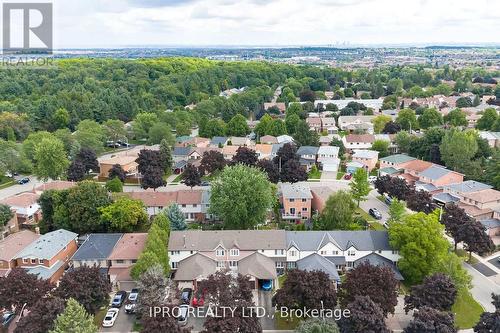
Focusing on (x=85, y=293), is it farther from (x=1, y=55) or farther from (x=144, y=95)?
(x=1, y=55)

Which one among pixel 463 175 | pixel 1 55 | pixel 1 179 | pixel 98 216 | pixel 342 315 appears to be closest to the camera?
pixel 342 315

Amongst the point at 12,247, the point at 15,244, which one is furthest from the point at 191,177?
the point at 12,247

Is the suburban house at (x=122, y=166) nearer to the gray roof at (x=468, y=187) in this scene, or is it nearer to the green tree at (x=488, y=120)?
the gray roof at (x=468, y=187)

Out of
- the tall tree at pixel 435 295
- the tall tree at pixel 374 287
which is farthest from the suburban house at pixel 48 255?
the tall tree at pixel 435 295

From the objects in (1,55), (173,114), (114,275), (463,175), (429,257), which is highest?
(1,55)

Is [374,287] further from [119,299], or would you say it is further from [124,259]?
[124,259]

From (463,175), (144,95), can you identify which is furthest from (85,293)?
(144,95)

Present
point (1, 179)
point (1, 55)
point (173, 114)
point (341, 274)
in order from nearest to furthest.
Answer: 1. point (341, 274)
2. point (1, 179)
3. point (173, 114)
4. point (1, 55)
